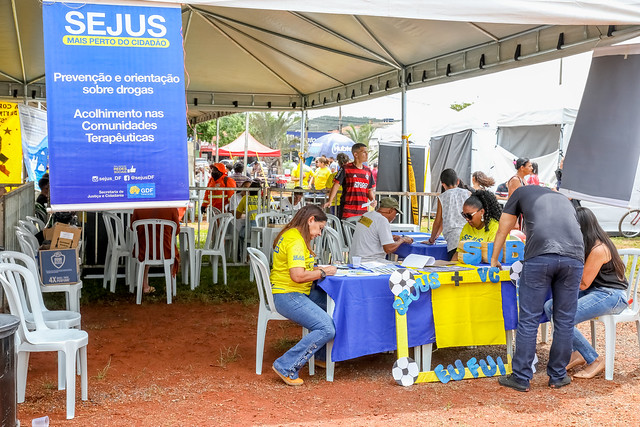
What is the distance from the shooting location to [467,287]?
4.84 meters

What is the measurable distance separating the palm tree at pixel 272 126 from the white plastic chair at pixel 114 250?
45403 mm

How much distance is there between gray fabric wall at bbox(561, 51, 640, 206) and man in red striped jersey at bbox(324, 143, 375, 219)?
134 inches

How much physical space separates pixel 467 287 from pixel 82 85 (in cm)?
292

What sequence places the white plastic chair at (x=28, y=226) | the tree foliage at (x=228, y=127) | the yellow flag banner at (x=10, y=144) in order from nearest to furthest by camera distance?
the white plastic chair at (x=28, y=226)
the yellow flag banner at (x=10, y=144)
the tree foliage at (x=228, y=127)

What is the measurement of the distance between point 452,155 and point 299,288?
45.4 ft

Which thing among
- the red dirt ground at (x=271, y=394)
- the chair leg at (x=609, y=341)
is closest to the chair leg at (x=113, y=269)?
the red dirt ground at (x=271, y=394)

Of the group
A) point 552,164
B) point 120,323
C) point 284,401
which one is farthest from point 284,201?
point 284,401

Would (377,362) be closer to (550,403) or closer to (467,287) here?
(467,287)

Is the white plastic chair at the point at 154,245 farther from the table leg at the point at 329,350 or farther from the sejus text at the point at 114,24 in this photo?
the sejus text at the point at 114,24

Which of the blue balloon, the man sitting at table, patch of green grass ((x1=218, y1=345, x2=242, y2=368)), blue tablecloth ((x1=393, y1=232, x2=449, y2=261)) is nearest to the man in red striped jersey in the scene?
blue tablecloth ((x1=393, y1=232, x2=449, y2=261))

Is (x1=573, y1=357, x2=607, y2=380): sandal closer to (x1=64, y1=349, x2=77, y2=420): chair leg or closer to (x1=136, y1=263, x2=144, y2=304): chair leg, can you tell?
(x1=64, y1=349, x2=77, y2=420): chair leg

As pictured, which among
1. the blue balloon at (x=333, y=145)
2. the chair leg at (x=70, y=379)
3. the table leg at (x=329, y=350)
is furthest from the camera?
the blue balloon at (x=333, y=145)

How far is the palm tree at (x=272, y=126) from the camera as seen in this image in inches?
2120

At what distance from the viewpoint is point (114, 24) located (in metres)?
3.96
